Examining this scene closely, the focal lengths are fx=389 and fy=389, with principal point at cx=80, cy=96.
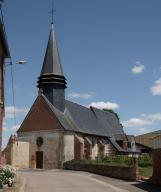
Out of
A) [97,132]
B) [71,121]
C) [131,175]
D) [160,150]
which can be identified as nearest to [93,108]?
[97,132]

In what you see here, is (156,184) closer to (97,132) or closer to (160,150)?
(160,150)

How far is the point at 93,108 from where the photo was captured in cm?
6056

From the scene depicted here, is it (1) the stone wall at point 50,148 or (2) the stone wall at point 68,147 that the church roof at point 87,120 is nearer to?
(2) the stone wall at point 68,147

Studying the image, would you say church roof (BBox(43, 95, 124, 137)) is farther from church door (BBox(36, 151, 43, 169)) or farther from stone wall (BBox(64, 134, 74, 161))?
church door (BBox(36, 151, 43, 169))

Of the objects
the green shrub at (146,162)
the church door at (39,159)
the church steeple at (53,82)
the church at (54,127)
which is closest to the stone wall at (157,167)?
the green shrub at (146,162)

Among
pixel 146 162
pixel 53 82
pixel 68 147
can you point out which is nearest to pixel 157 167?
pixel 146 162

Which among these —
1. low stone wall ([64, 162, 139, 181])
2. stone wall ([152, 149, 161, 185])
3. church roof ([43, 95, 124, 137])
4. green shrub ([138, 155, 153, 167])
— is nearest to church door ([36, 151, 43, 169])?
church roof ([43, 95, 124, 137])

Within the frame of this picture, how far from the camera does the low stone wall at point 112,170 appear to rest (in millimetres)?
29173

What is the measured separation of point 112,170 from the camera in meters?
32.8

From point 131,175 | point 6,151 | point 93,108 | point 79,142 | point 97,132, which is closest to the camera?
point 131,175

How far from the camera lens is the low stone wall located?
1149 inches

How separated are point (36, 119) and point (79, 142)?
5905mm

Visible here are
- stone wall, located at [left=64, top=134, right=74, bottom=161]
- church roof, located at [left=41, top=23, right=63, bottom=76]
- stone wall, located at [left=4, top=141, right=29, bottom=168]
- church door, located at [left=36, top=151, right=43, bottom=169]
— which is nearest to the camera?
stone wall, located at [left=4, top=141, right=29, bottom=168]

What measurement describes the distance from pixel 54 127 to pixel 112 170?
13657mm
